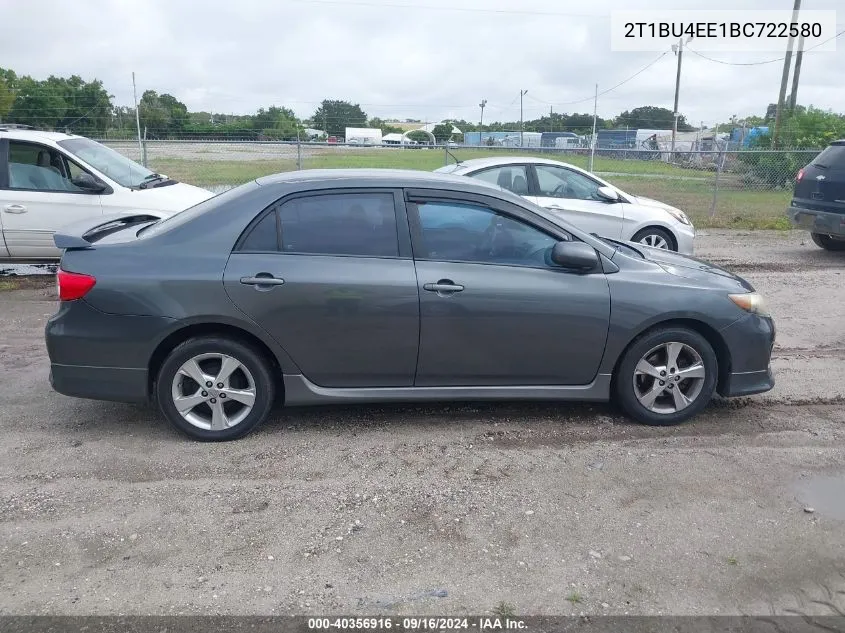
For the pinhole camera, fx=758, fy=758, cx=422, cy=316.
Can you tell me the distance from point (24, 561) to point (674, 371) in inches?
150

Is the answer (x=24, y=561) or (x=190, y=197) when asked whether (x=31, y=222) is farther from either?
(x=24, y=561)

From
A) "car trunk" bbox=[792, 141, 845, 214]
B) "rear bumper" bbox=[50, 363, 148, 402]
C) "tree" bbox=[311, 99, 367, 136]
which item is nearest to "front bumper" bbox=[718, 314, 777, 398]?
"rear bumper" bbox=[50, 363, 148, 402]

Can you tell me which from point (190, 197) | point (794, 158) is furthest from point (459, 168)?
point (794, 158)

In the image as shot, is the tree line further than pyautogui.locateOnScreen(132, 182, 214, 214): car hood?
Yes

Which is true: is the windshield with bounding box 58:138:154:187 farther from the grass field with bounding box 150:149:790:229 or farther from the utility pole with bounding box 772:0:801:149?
the utility pole with bounding box 772:0:801:149

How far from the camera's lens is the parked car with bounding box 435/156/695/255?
371 inches

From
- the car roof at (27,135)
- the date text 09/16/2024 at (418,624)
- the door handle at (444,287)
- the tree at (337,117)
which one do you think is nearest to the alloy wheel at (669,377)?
the door handle at (444,287)

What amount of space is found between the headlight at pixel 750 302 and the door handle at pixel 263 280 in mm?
2876

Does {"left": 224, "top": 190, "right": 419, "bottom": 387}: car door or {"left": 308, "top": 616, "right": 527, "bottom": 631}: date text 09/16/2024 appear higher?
{"left": 224, "top": 190, "right": 419, "bottom": 387}: car door

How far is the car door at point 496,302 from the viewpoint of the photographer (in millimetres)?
4609

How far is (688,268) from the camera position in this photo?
203 inches

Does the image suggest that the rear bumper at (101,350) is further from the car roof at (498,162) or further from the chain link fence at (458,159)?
the chain link fence at (458,159)

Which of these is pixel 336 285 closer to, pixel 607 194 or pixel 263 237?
pixel 263 237

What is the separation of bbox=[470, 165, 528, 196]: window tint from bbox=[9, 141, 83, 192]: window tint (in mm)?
4872
